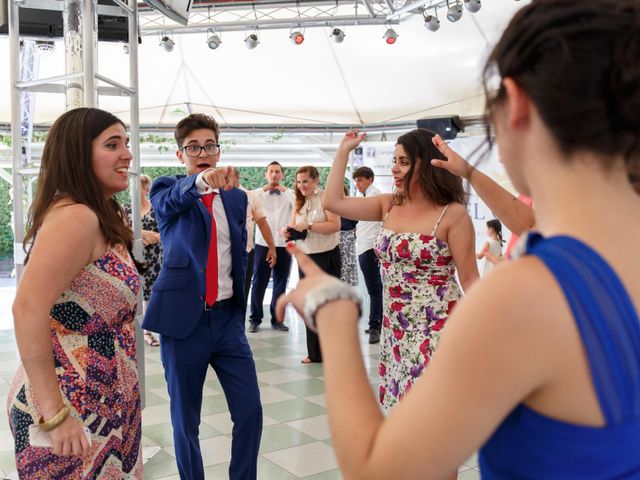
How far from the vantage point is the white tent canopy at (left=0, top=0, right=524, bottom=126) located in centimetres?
967

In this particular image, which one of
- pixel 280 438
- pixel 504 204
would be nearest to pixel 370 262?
pixel 280 438

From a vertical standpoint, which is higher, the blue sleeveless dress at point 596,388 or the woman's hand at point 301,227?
the blue sleeveless dress at point 596,388

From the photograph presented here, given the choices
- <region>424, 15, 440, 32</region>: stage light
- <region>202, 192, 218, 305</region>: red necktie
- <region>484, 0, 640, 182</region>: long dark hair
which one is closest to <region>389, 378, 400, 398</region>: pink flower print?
<region>202, 192, 218, 305</region>: red necktie

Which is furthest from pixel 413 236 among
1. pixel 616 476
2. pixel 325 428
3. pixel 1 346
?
pixel 1 346

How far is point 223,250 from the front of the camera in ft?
9.59

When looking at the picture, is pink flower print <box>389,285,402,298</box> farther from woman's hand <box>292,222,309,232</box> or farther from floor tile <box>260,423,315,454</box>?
woman's hand <box>292,222,309,232</box>

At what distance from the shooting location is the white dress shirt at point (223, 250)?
9.37 ft

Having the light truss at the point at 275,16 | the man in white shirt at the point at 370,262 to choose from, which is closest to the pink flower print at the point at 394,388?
the man in white shirt at the point at 370,262

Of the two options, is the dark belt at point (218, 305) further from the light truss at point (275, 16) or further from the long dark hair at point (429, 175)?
the light truss at point (275, 16)

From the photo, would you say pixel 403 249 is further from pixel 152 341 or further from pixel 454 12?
pixel 454 12

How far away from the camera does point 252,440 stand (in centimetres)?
281

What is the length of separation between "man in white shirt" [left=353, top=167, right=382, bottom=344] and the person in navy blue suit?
397 centimetres

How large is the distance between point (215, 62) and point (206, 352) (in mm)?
8490

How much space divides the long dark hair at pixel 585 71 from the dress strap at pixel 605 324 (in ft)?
0.40
